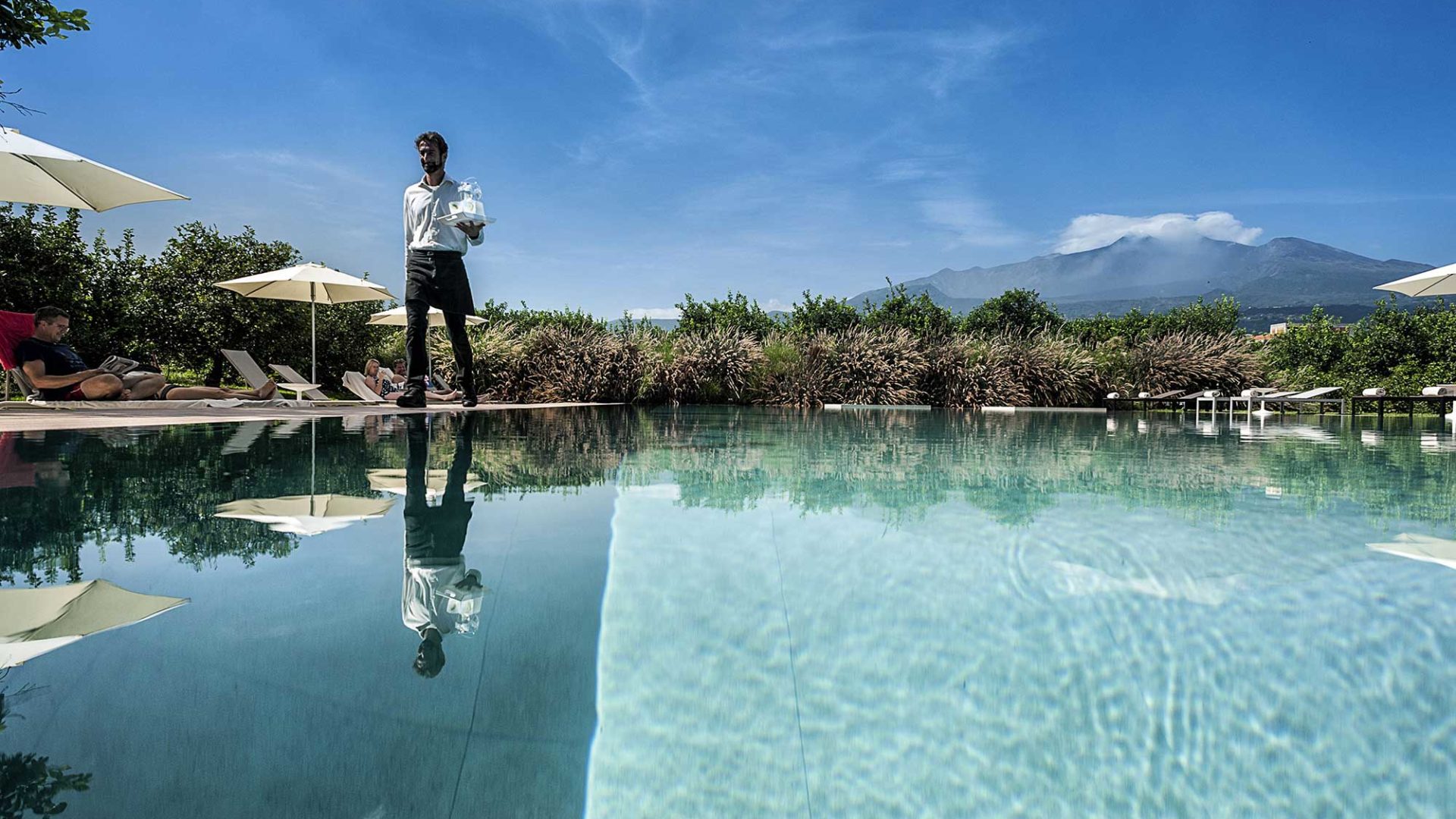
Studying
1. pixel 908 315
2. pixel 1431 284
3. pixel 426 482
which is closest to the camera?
pixel 426 482

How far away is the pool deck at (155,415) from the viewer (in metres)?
5.74

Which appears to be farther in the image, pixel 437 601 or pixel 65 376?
pixel 65 376

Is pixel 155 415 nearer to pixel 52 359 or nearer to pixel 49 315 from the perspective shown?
pixel 52 359

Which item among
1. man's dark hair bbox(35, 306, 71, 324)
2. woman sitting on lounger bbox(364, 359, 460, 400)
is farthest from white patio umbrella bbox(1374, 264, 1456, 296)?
man's dark hair bbox(35, 306, 71, 324)

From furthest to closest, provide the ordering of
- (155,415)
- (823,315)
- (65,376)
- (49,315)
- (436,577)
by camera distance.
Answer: (823,315), (65,376), (49,315), (155,415), (436,577)

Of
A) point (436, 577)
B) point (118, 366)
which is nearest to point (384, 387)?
point (118, 366)

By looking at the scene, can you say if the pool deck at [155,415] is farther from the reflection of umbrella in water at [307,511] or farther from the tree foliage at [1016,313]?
the tree foliage at [1016,313]

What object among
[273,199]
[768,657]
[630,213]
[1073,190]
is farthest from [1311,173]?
[768,657]

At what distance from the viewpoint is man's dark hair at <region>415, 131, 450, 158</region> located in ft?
21.6

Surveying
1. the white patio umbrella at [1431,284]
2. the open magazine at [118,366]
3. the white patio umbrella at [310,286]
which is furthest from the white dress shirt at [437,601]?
the white patio umbrella at [1431,284]

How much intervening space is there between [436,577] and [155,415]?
7.62 metres

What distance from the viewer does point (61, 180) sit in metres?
6.78

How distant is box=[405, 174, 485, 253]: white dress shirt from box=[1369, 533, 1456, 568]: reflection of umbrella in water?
6.42 m

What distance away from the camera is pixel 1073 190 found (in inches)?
2164
